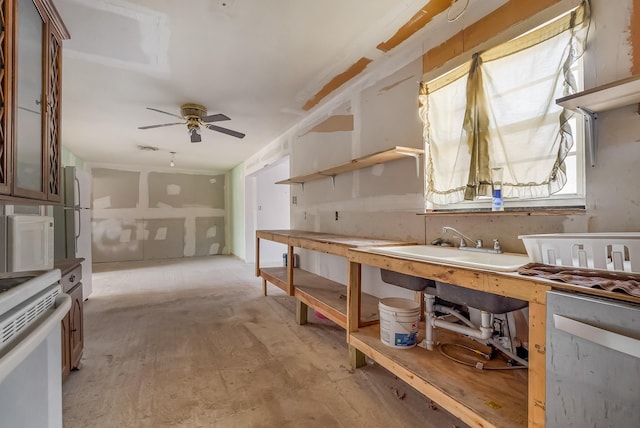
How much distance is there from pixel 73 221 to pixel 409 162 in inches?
147

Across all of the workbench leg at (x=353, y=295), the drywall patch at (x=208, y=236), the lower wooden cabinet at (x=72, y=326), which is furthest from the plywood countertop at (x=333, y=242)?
the drywall patch at (x=208, y=236)

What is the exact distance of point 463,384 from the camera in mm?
1414

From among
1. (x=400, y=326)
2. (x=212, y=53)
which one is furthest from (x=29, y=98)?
(x=400, y=326)

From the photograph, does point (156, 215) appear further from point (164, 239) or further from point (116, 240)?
point (116, 240)

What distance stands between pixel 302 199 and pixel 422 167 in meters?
2.20

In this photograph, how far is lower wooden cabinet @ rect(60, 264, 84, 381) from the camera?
1.95 meters

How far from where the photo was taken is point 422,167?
2271 millimetres

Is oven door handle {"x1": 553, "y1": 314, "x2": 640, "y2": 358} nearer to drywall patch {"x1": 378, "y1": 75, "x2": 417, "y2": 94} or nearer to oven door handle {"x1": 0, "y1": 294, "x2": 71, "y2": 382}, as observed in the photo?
oven door handle {"x1": 0, "y1": 294, "x2": 71, "y2": 382}

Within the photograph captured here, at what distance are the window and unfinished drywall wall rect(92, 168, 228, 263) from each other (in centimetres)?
715

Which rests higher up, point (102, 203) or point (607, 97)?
point (607, 97)

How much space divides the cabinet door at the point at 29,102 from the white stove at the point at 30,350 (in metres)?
0.70

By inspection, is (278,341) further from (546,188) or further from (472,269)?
(546,188)

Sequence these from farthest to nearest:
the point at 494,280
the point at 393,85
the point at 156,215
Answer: the point at 156,215
the point at 393,85
the point at 494,280

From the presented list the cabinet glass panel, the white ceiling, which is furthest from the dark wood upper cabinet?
the white ceiling
